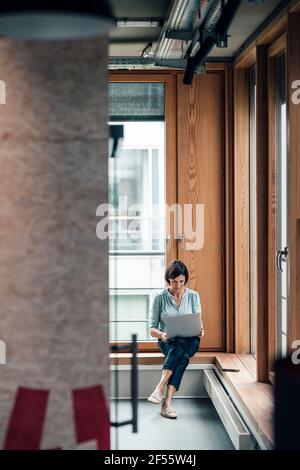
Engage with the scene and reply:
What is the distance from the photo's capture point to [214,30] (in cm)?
446

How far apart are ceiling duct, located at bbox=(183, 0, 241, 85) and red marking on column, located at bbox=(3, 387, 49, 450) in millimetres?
2134

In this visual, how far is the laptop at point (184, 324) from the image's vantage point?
19.1 ft

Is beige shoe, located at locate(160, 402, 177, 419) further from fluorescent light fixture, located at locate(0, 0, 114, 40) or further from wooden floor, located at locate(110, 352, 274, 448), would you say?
fluorescent light fixture, located at locate(0, 0, 114, 40)

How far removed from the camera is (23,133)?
2.93m

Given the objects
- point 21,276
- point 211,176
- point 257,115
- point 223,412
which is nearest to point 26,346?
point 21,276

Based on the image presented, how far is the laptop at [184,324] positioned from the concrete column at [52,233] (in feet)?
9.41

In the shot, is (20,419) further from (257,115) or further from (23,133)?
(257,115)

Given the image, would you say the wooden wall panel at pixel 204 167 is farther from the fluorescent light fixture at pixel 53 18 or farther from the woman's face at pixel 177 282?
the fluorescent light fixture at pixel 53 18

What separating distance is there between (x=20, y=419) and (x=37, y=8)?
168 cm

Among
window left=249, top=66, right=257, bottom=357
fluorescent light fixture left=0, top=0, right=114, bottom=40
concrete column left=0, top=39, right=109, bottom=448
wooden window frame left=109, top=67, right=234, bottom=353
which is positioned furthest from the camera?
wooden window frame left=109, top=67, right=234, bottom=353

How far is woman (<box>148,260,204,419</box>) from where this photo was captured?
593cm

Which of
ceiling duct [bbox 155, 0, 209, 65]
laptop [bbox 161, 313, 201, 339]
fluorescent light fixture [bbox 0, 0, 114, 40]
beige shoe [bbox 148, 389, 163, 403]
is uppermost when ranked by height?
ceiling duct [bbox 155, 0, 209, 65]

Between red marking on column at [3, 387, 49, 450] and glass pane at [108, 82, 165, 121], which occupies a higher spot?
glass pane at [108, 82, 165, 121]

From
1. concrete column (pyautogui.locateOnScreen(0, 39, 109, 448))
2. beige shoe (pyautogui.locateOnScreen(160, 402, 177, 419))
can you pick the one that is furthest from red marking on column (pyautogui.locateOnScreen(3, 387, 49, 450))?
beige shoe (pyautogui.locateOnScreen(160, 402, 177, 419))
